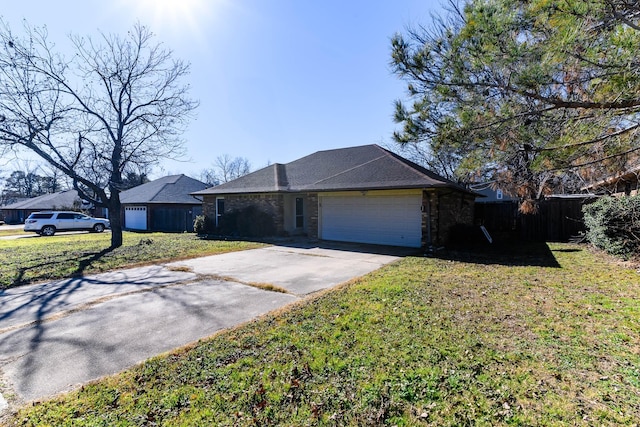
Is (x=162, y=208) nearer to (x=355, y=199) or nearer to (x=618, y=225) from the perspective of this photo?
(x=355, y=199)

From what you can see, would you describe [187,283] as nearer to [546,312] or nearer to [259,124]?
[546,312]

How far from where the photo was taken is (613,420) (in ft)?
7.68

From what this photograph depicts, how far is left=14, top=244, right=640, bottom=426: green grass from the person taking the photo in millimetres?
2492

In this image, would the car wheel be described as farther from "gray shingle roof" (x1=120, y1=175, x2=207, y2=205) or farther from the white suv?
"gray shingle roof" (x1=120, y1=175, x2=207, y2=205)

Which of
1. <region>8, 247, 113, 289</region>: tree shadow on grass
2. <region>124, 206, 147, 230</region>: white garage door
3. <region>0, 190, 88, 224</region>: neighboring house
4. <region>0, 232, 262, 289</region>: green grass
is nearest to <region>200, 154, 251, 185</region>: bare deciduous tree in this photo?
<region>0, 190, 88, 224</region>: neighboring house

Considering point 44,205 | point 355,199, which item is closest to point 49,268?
point 355,199

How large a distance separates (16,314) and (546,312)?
8.09m

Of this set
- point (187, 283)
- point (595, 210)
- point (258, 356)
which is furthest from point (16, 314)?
point (595, 210)

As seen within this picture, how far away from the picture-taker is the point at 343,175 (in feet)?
45.0

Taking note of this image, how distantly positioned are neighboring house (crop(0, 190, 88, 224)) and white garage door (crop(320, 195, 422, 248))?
30.8 m

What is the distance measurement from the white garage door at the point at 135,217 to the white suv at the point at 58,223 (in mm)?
1515

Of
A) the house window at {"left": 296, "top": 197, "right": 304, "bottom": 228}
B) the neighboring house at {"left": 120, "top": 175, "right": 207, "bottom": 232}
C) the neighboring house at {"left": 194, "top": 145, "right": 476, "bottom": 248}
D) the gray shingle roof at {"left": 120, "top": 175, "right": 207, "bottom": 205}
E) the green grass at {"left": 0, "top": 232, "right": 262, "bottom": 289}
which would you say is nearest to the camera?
the green grass at {"left": 0, "top": 232, "right": 262, "bottom": 289}

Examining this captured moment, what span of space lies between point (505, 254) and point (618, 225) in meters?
2.90

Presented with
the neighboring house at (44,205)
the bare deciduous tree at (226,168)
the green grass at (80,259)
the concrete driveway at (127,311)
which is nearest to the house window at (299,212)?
the green grass at (80,259)
